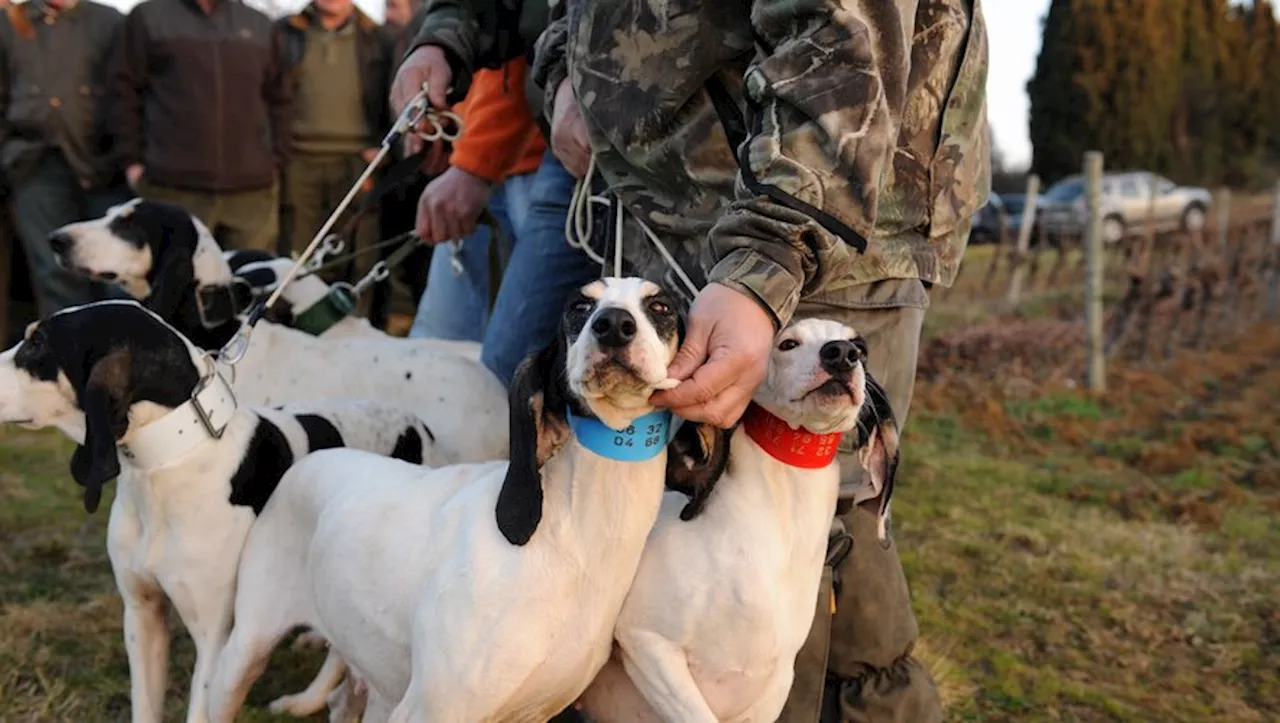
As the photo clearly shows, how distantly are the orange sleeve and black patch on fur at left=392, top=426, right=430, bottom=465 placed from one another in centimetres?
89

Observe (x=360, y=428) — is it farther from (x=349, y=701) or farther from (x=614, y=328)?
(x=614, y=328)

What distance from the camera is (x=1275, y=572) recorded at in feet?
16.9

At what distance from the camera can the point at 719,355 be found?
6.45 ft

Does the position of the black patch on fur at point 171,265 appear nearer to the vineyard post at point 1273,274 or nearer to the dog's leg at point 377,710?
the dog's leg at point 377,710

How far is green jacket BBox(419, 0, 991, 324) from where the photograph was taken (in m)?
2.06

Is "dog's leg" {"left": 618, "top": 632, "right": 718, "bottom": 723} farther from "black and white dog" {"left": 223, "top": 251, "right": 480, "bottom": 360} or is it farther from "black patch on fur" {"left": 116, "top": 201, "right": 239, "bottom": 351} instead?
"black patch on fur" {"left": 116, "top": 201, "right": 239, "bottom": 351}

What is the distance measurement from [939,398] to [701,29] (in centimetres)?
667

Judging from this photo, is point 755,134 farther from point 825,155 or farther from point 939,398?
point 939,398

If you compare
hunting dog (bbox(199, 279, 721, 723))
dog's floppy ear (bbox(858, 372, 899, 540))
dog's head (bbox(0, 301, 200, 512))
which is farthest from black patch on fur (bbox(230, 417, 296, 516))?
dog's floppy ear (bbox(858, 372, 899, 540))

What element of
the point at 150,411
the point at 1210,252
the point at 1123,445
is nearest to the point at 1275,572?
the point at 1123,445

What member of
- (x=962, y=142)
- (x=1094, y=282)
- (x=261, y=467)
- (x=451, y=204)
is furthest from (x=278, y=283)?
(x=1094, y=282)

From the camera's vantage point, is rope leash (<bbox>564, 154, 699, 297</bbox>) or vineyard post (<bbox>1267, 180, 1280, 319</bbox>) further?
vineyard post (<bbox>1267, 180, 1280, 319</bbox>)

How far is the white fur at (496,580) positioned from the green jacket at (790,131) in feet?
1.01

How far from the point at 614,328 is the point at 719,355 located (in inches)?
7.0
